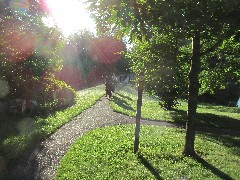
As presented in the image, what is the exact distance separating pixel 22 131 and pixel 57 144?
221 cm

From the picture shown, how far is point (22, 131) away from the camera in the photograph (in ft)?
41.7

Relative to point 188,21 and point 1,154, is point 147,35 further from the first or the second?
point 1,154

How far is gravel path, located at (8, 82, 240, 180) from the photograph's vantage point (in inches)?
339

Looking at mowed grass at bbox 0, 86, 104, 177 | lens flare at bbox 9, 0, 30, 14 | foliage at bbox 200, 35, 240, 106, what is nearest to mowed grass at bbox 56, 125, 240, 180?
mowed grass at bbox 0, 86, 104, 177

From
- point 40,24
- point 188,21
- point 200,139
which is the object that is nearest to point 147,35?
point 188,21

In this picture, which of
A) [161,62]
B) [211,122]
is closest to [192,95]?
[161,62]

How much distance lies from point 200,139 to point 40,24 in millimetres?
11239

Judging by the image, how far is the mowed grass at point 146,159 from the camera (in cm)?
870

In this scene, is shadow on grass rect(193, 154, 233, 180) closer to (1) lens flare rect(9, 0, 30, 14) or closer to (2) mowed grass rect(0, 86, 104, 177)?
(2) mowed grass rect(0, 86, 104, 177)

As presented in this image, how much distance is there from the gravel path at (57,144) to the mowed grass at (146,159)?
0.39 metres

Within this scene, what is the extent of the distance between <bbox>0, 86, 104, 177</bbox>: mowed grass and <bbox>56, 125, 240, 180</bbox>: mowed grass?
5.55 ft

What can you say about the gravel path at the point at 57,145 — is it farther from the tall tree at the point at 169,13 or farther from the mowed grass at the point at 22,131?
the tall tree at the point at 169,13

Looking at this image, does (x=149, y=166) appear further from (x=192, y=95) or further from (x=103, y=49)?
(x=103, y=49)

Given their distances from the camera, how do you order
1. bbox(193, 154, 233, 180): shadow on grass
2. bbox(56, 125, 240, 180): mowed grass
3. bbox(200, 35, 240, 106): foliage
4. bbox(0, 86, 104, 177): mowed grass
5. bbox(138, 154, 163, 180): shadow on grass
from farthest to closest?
bbox(200, 35, 240, 106): foliage → bbox(0, 86, 104, 177): mowed grass → bbox(193, 154, 233, 180): shadow on grass → bbox(56, 125, 240, 180): mowed grass → bbox(138, 154, 163, 180): shadow on grass
